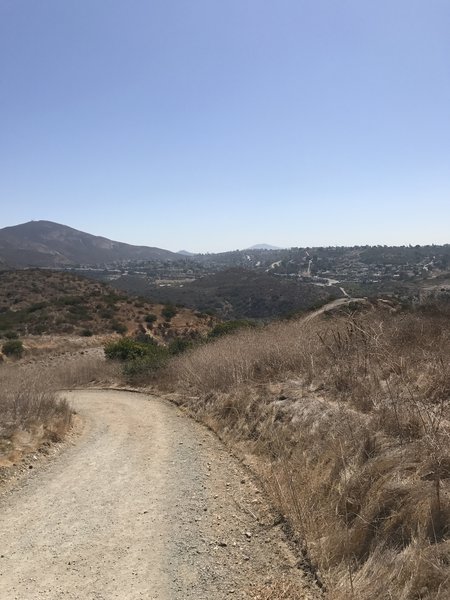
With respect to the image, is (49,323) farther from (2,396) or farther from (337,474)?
(337,474)

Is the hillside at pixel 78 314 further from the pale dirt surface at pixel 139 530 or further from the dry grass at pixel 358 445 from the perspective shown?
the pale dirt surface at pixel 139 530

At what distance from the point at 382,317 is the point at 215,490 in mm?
7553

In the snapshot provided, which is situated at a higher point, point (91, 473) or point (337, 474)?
point (337, 474)

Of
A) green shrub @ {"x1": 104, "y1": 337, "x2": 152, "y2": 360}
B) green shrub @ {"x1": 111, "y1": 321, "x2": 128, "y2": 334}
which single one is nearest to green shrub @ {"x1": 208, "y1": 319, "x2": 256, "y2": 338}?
green shrub @ {"x1": 104, "y1": 337, "x2": 152, "y2": 360}

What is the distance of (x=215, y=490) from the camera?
7.39 meters

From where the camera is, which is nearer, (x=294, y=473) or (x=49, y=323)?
(x=294, y=473)

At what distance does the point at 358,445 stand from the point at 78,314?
45.2 meters

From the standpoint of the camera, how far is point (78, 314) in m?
48.0

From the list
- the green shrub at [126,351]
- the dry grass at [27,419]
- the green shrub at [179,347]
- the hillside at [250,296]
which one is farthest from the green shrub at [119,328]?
the dry grass at [27,419]

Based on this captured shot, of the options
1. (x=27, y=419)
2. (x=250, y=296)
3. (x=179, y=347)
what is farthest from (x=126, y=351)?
(x=250, y=296)

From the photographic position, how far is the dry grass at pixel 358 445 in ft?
14.0

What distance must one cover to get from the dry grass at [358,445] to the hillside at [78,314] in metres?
31.8

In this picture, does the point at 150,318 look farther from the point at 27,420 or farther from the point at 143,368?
the point at 27,420

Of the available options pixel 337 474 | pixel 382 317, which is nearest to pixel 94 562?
pixel 337 474
